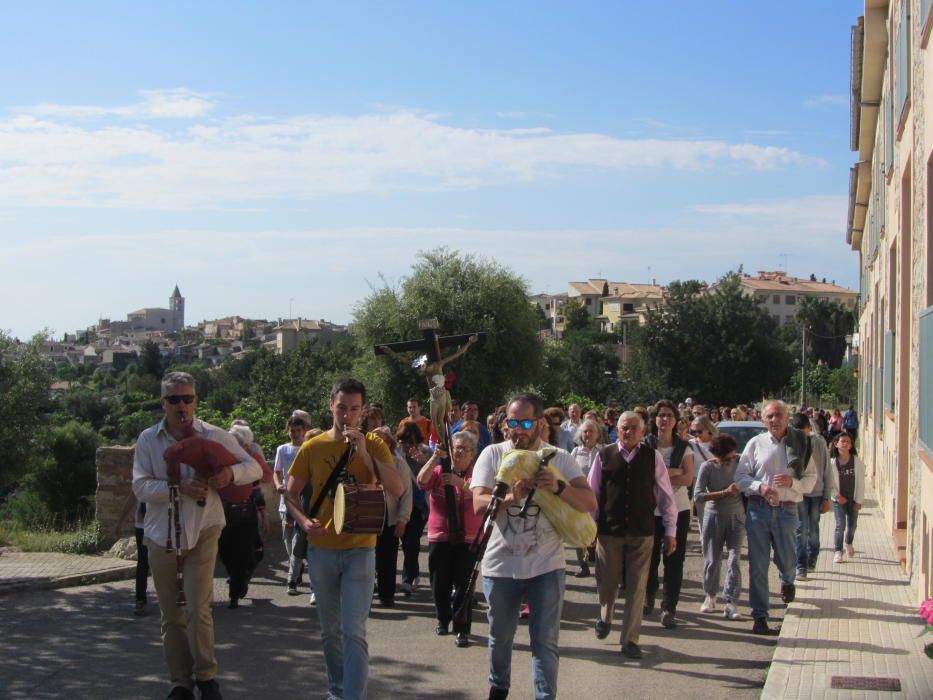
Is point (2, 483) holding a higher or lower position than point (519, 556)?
lower

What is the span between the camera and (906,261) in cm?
1253

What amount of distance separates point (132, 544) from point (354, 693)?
6.97m

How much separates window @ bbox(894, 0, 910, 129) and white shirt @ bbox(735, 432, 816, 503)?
14.2ft

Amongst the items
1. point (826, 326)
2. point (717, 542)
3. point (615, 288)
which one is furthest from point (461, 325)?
point (615, 288)

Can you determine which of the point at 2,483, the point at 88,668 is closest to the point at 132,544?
the point at 88,668

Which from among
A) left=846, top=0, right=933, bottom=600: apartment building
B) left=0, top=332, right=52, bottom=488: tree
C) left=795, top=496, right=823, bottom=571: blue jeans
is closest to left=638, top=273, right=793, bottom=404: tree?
left=0, top=332, right=52, bottom=488: tree

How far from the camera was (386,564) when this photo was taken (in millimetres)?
10391

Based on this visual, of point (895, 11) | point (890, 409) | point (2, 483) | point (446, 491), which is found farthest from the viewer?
point (2, 483)

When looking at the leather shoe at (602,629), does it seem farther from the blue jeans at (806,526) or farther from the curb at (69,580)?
the curb at (69,580)

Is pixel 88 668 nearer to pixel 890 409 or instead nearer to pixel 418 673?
pixel 418 673

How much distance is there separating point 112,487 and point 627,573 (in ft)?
23.0

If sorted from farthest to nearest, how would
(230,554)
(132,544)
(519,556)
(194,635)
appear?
(132,544), (230,554), (194,635), (519,556)

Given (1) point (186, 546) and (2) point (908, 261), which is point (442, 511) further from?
(2) point (908, 261)

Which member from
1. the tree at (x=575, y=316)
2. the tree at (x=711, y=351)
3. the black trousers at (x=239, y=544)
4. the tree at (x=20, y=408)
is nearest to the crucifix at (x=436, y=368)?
the black trousers at (x=239, y=544)
